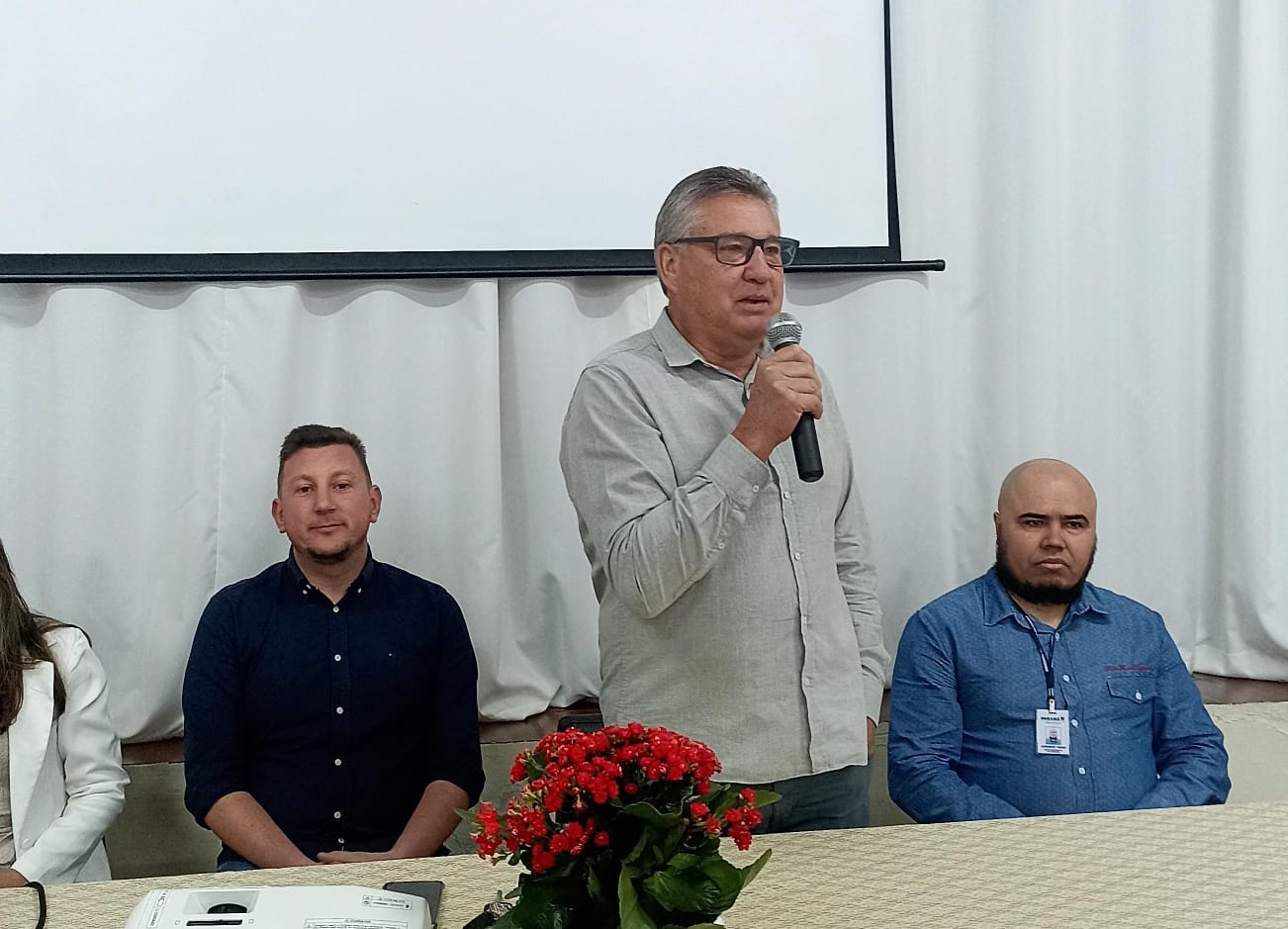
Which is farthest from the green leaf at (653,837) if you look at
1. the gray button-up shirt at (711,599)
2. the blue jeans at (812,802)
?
the blue jeans at (812,802)

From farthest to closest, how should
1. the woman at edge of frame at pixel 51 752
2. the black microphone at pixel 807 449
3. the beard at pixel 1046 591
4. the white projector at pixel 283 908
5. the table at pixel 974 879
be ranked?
the beard at pixel 1046 591 < the woman at edge of frame at pixel 51 752 < the black microphone at pixel 807 449 < the table at pixel 974 879 < the white projector at pixel 283 908

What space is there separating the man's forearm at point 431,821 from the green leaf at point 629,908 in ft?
4.45

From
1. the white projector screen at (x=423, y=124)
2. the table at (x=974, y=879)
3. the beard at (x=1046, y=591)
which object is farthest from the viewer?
the white projector screen at (x=423, y=124)

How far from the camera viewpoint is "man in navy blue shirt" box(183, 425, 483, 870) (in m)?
2.29

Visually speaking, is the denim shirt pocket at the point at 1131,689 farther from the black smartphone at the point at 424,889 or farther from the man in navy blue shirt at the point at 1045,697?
the black smartphone at the point at 424,889

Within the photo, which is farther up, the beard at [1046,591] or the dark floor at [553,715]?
the beard at [1046,591]

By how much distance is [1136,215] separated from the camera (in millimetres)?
3160

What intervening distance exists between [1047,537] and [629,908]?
1575 mm

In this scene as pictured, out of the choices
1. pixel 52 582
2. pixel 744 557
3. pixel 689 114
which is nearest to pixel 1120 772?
pixel 744 557

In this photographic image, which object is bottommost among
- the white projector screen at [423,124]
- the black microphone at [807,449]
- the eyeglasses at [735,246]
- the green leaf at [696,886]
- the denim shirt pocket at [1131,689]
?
the denim shirt pocket at [1131,689]

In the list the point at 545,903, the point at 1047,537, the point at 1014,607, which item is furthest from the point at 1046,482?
the point at 545,903

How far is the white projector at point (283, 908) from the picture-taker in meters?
1.18

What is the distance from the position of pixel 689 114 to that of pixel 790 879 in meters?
1.95

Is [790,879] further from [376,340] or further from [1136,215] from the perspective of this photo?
[1136,215]
